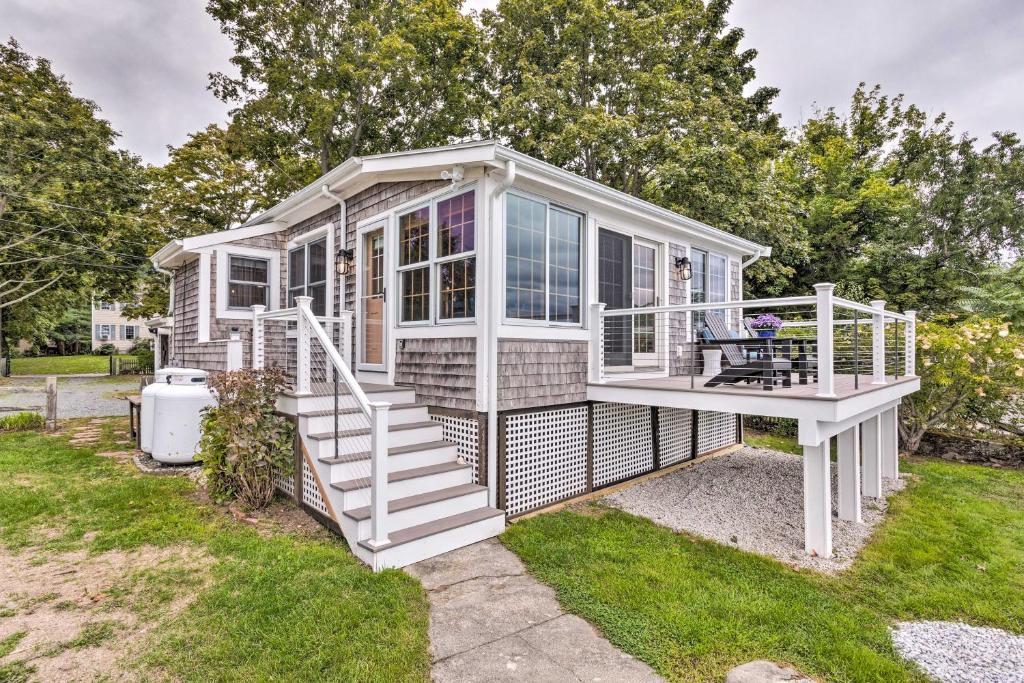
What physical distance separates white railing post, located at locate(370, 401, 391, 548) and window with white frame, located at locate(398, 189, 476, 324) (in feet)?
5.37

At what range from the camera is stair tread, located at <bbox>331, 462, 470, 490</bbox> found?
4082 mm

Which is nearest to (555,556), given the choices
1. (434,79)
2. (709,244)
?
(709,244)

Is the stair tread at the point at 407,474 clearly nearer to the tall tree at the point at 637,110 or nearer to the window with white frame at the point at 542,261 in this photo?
the window with white frame at the point at 542,261

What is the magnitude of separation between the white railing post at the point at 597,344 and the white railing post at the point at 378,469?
2.81m

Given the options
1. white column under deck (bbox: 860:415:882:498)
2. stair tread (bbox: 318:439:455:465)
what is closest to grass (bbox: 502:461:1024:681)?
white column under deck (bbox: 860:415:882:498)

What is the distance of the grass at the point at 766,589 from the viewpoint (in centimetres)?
274

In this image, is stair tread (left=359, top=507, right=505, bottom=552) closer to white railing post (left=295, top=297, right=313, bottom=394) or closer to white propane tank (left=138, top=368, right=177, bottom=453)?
white railing post (left=295, top=297, right=313, bottom=394)

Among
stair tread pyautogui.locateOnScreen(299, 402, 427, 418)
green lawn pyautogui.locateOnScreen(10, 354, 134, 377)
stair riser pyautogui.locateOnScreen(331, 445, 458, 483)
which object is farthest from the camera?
green lawn pyautogui.locateOnScreen(10, 354, 134, 377)

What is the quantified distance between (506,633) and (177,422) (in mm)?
5681

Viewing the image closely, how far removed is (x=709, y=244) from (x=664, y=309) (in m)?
3.63

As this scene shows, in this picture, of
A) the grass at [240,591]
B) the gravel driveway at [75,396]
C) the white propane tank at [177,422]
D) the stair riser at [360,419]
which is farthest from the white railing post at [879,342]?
the gravel driveway at [75,396]

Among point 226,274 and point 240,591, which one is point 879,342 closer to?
point 240,591

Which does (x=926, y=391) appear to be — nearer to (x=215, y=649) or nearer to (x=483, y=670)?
(x=483, y=670)

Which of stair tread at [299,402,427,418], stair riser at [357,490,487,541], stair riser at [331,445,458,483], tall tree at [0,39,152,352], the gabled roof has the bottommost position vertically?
stair riser at [357,490,487,541]
